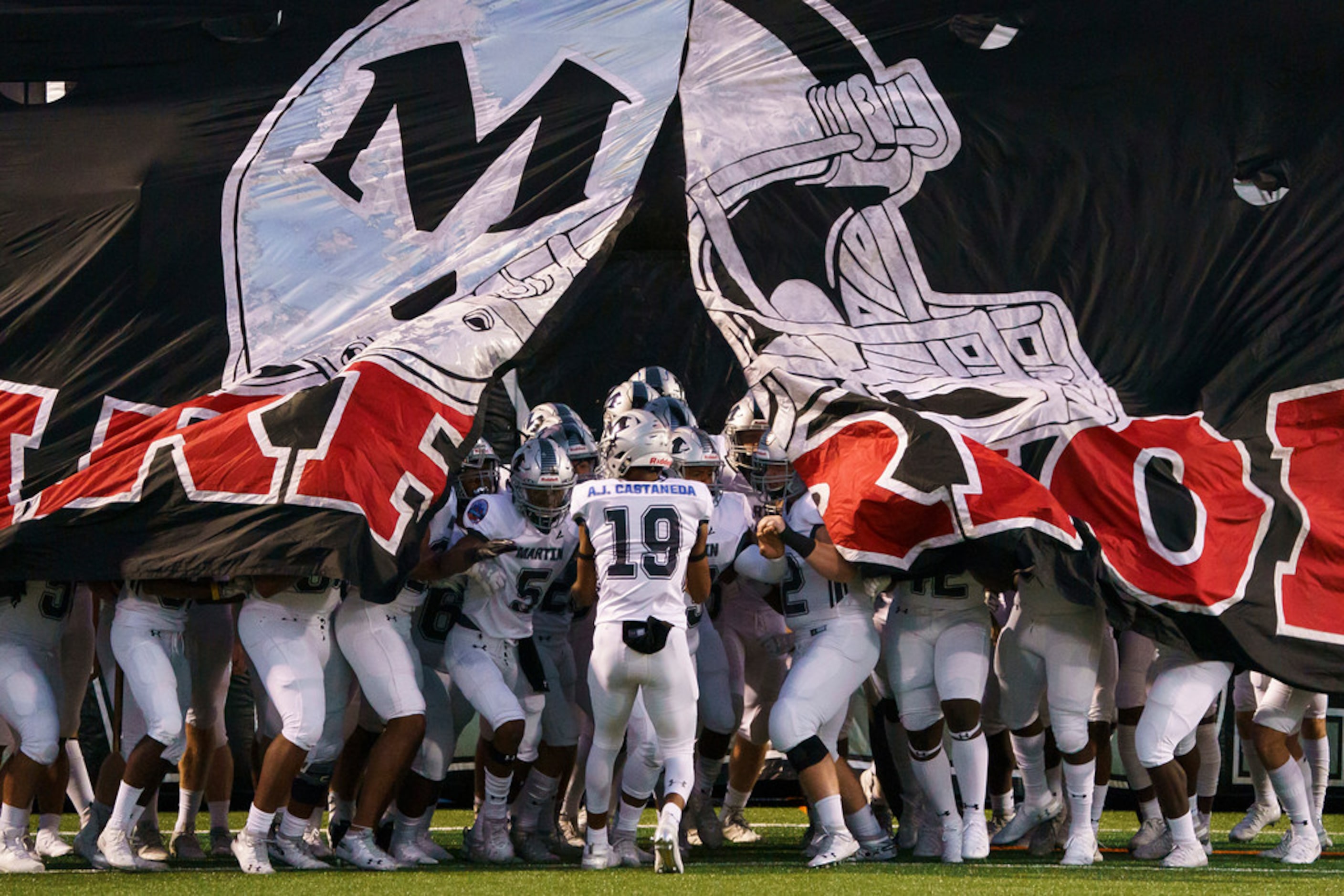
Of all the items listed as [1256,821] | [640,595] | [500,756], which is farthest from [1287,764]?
[500,756]

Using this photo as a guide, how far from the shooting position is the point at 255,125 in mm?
8695

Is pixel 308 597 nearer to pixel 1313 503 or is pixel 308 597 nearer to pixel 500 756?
pixel 500 756

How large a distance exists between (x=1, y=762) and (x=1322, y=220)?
22.3 ft

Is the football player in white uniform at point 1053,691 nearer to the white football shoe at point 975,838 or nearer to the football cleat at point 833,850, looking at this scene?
the white football shoe at point 975,838

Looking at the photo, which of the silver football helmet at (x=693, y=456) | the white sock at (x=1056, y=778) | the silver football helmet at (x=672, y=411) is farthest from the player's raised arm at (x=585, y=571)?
the white sock at (x=1056, y=778)

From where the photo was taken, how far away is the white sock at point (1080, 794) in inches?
297

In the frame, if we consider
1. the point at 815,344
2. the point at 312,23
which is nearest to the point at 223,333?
the point at 312,23

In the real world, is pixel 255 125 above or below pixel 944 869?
above

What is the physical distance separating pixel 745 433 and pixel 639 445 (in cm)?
108

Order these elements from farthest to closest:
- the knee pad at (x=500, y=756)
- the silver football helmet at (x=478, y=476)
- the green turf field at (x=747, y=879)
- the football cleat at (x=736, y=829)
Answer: the football cleat at (x=736, y=829)
the silver football helmet at (x=478, y=476)
the knee pad at (x=500, y=756)
the green turf field at (x=747, y=879)

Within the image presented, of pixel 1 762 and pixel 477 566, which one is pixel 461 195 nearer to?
pixel 477 566

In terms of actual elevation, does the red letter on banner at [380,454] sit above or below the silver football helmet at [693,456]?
above

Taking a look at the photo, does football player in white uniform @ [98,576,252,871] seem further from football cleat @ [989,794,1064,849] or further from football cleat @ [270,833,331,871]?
football cleat @ [989,794,1064,849]

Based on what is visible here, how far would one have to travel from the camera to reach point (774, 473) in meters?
8.00
